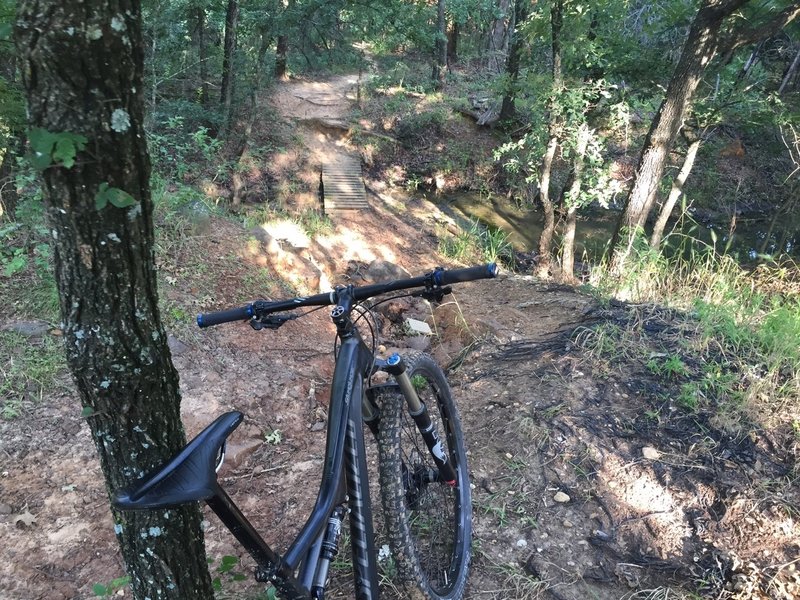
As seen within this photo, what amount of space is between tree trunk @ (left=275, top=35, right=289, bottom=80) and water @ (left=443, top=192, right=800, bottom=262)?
18.2 feet

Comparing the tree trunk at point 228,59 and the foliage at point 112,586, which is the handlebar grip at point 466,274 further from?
the tree trunk at point 228,59

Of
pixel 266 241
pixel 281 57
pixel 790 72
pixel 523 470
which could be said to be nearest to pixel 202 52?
pixel 281 57

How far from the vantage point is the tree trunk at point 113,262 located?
1.11 metres

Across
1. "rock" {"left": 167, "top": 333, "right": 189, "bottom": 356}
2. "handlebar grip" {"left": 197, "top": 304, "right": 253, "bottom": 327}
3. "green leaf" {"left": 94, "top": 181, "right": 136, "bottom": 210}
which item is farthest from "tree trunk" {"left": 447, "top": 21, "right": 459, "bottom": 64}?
"green leaf" {"left": 94, "top": 181, "right": 136, "bottom": 210}

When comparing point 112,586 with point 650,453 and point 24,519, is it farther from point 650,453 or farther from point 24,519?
point 650,453

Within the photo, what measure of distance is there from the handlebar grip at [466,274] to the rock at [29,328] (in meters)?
3.36

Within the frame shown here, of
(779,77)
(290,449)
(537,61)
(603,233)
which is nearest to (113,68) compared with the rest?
(290,449)

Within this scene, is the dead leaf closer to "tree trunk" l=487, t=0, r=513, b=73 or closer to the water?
the water

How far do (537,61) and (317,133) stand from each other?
5.77 m

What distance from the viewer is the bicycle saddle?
52.4 inches

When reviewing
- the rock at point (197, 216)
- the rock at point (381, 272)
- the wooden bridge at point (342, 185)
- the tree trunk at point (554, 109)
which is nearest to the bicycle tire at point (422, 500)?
the rock at point (197, 216)

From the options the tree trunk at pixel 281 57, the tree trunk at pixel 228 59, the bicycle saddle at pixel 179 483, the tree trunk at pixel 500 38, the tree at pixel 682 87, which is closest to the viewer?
the bicycle saddle at pixel 179 483

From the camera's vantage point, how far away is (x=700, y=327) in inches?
151

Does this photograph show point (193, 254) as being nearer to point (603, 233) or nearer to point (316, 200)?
point (316, 200)
